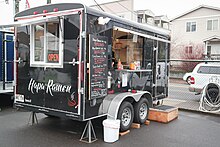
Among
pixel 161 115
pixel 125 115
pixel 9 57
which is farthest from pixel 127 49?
pixel 9 57

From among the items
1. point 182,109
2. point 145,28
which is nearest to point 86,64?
point 145,28

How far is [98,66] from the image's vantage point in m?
4.83

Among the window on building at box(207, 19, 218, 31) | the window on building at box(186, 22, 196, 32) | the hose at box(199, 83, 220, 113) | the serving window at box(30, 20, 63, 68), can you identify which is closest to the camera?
the serving window at box(30, 20, 63, 68)

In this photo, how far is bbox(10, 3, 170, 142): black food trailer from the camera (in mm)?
4629

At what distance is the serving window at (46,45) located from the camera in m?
4.97

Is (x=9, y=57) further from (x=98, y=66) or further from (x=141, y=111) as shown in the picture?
(x=141, y=111)

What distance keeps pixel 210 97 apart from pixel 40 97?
6.60 m

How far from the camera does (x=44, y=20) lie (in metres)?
4.77

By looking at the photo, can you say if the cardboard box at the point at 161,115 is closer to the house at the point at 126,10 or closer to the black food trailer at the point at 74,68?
the black food trailer at the point at 74,68

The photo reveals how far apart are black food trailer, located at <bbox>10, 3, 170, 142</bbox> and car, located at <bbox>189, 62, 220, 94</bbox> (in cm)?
418

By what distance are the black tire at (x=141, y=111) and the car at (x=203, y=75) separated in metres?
4.05

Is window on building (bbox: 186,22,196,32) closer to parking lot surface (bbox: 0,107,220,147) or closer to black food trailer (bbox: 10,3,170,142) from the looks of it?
parking lot surface (bbox: 0,107,220,147)

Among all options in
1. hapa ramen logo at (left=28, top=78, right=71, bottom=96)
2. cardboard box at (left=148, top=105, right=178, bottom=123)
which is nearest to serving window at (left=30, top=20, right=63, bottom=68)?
hapa ramen logo at (left=28, top=78, right=71, bottom=96)

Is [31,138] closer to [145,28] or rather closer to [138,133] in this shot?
[138,133]
